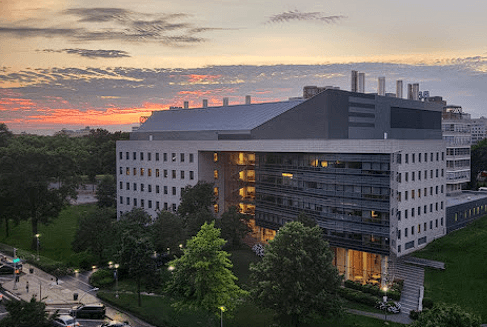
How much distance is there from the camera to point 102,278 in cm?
6050

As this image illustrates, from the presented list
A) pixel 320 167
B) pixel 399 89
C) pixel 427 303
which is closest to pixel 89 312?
pixel 320 167

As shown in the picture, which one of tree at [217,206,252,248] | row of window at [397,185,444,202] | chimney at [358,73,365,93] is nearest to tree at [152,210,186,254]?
tree at [217,206,252,248]

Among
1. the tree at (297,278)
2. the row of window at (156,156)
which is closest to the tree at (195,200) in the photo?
the row of window at (156,156)

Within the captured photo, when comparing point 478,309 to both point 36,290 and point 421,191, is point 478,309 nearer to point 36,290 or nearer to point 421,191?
point 421,191

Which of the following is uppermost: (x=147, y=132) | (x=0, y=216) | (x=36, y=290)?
Answer: (x=147, y=132)

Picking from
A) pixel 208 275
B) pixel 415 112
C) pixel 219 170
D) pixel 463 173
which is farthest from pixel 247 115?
pixel 208 275

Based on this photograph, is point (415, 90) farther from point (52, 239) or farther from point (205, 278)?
point (52, 239)

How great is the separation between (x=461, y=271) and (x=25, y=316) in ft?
165

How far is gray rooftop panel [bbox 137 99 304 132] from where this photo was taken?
87.2 metres

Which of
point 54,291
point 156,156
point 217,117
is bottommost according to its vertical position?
point 54,291

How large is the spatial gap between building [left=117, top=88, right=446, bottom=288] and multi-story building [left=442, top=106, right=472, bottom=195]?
414cm

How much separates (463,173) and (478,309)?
50736 millimetres

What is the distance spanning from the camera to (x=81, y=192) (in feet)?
493

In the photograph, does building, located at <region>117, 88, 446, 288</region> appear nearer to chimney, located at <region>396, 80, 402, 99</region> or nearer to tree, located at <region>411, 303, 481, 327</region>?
chimney, located at <region>396, 80, 402, 99</region>
